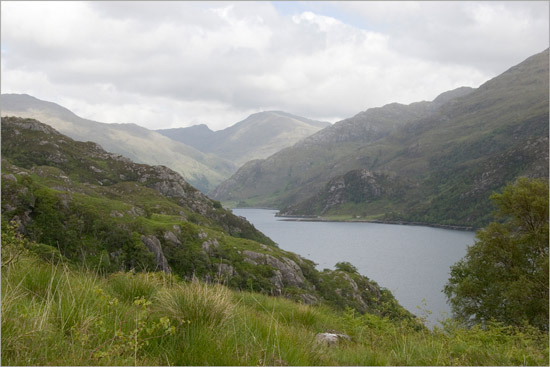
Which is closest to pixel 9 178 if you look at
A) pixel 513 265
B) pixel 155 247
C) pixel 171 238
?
pixel 155 247

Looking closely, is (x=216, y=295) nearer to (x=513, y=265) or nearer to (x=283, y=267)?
(x=513, y=265)

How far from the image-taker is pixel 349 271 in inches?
3519

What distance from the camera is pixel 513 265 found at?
3381cm

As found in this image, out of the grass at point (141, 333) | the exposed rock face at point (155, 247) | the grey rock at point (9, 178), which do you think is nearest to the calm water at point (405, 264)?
the exposed rock face at point (155, 247)

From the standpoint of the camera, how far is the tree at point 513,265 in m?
30.6

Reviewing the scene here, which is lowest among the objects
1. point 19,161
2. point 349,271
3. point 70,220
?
point 349,271

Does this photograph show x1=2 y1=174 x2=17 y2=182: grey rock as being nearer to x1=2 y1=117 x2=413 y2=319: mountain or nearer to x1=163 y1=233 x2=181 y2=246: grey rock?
x1=2 y1=117 x2=413 y2=319: mountain

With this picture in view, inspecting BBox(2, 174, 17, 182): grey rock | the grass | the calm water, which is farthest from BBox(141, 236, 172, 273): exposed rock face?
the grass

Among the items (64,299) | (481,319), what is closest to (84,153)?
(481,319)

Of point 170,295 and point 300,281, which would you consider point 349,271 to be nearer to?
point 300,281

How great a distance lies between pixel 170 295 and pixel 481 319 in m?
38.0

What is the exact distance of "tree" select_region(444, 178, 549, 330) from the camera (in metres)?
30.6

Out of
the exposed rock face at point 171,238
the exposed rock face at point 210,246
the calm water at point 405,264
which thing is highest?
the exposed rock face at point 171,238

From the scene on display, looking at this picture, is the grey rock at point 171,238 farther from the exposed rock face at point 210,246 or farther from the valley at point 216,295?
the exposed rock face at point 210,246
